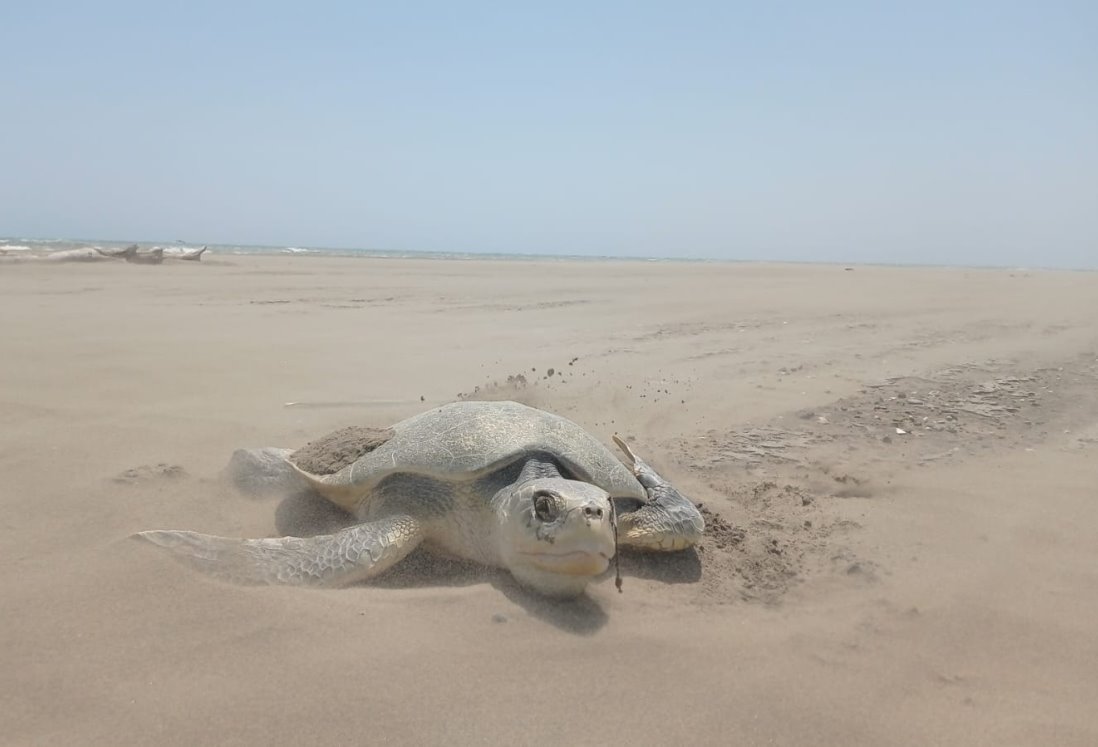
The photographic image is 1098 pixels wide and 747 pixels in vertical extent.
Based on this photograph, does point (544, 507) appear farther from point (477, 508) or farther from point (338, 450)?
point (338, 450)

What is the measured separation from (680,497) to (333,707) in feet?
6.86

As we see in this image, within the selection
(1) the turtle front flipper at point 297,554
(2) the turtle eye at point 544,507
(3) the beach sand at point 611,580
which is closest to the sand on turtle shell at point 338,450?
(3) the beach sand at point 611,580

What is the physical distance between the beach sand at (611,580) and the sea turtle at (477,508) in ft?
0.48

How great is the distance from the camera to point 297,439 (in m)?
4.86

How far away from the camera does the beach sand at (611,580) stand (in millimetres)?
2076

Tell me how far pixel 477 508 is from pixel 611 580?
653 mm

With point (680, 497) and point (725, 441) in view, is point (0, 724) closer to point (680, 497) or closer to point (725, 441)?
point (680, 497)

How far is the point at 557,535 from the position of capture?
2658 mm

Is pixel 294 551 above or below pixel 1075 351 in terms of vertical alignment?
below

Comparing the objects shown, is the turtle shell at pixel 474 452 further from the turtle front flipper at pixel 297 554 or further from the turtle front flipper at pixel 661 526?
the turtle front flipper at pixel 297 554

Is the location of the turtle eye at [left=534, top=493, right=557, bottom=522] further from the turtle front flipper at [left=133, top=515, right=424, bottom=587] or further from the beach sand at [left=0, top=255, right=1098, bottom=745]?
the turtle front flipper at [left=133, top=515, right=424, bottom=587]

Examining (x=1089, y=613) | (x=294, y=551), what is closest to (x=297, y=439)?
(x=294, y=551)

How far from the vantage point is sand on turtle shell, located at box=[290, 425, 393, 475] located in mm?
3855

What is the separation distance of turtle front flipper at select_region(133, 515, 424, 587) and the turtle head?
0.50 m
